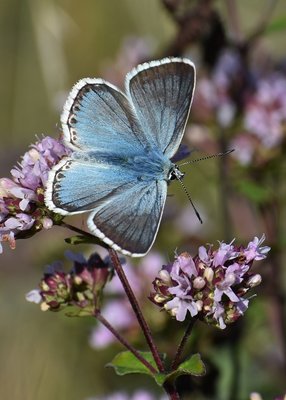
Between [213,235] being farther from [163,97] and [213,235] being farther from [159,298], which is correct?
[159,298]

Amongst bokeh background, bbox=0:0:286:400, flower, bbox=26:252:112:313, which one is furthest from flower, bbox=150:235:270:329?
bokeh background, bbox=0:0:286:400

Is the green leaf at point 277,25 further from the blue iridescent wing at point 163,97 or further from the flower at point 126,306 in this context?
the blue iridescent wing at point 163,97

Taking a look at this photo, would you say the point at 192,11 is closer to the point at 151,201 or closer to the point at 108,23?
the point at 151,201

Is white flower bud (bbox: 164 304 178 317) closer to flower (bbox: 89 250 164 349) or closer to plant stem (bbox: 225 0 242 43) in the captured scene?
flower (bbox: 89 250 164 349)

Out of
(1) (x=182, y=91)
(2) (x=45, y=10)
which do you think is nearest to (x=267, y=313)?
(1) (x=182, y=91)

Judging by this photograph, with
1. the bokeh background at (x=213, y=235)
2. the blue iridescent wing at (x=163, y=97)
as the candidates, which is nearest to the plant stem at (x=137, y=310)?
the blue iridescent wing at (x=163, y=97)
